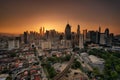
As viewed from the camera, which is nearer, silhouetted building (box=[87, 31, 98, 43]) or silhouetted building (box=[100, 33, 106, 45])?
silhouetted building (box=[100, 33, 106, 45])

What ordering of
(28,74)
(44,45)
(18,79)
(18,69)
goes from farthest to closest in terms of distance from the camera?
(44,45) → (18,69) → (28,74) → (18,79)

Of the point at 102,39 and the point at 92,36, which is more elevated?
the point at 92,36

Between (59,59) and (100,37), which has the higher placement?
(100,37)

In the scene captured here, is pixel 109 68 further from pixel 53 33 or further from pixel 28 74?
pixel 53 33

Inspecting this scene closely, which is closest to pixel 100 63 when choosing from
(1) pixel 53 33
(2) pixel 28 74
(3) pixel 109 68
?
(3) pixel 109 68

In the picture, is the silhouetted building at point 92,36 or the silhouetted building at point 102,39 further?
the silhouetted building at point 92,36

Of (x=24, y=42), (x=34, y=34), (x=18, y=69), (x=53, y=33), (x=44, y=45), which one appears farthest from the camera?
(x=34, y=34)

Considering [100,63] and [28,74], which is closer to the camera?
[28,74]

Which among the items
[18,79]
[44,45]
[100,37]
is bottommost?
[18,79]

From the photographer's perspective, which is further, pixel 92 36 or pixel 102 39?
pixel 92 36
